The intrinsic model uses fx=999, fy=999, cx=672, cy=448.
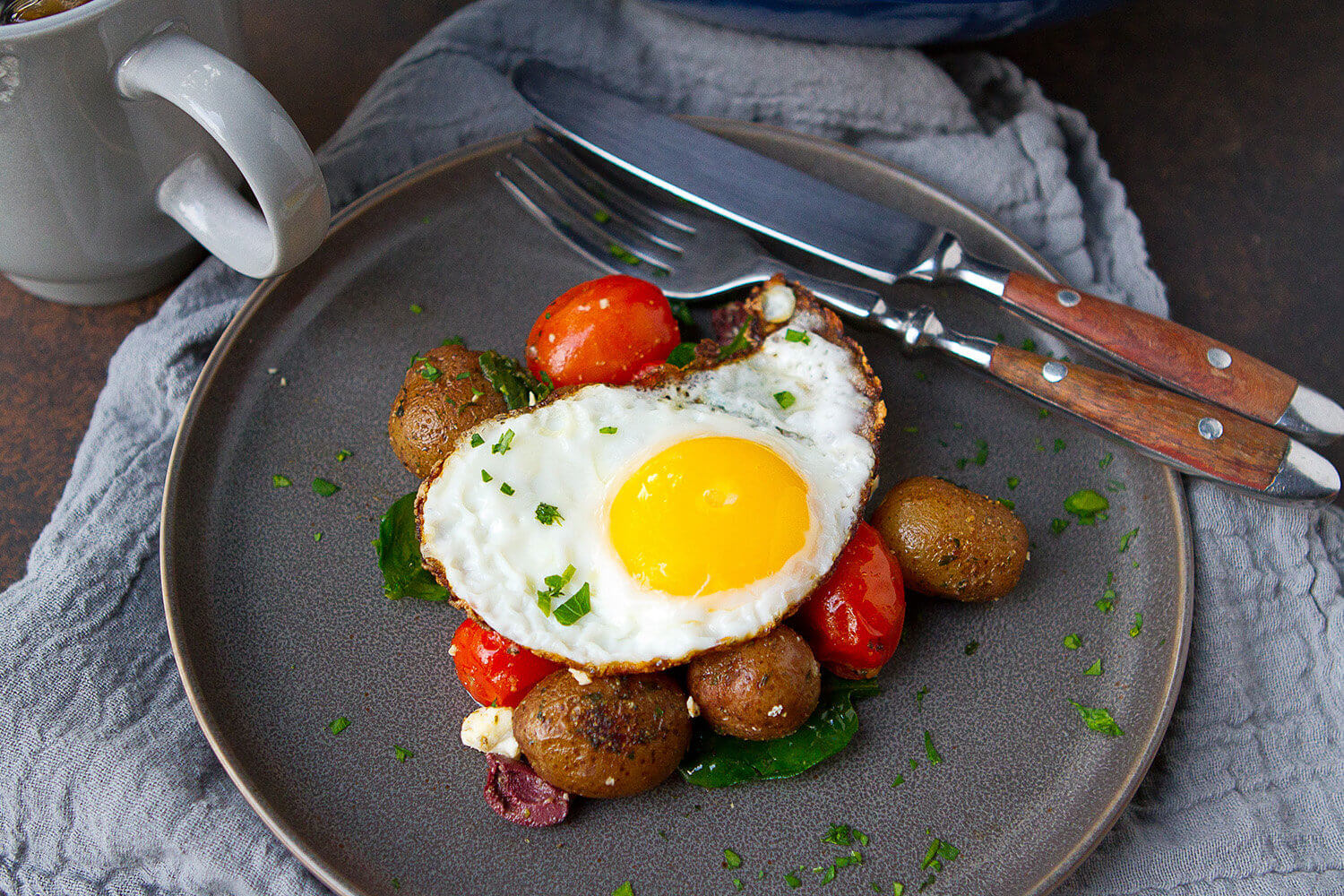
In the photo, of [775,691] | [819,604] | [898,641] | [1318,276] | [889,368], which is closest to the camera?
[775,691]

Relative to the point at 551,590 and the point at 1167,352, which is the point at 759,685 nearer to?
the point at 551,590

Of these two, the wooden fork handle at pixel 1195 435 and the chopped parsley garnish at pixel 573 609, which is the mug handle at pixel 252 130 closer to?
the chopped parsley garnish at pixel 573 609

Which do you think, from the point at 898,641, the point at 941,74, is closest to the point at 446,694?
the point at 898,641

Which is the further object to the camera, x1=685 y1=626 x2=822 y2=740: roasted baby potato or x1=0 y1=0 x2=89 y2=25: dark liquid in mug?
x1=0 y1=0 x2=89 y2=25: dark liquid in mug

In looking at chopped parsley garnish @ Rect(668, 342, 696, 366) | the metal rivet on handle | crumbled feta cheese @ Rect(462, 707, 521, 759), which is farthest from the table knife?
crumbled feta cheese @ Rect(462, 707, 521, 759)

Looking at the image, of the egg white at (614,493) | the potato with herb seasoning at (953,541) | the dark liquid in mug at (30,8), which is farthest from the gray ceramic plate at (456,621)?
the dark liquid in mug at (30,8)

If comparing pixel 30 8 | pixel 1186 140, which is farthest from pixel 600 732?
pixel 1186 140

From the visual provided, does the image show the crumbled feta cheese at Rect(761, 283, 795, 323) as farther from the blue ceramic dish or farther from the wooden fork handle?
the blue ceramic dish

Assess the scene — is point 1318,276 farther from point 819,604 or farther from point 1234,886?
point 819,604
